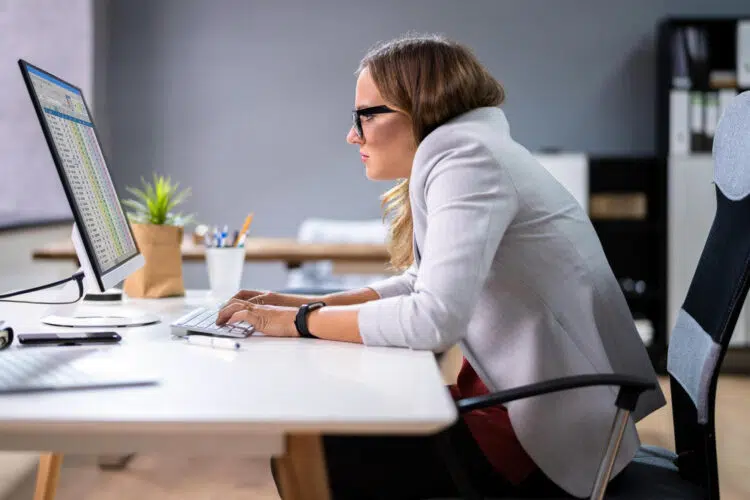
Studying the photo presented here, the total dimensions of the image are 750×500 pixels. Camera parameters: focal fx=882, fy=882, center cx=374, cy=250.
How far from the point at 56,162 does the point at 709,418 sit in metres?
1.02

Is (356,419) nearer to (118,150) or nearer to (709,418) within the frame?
(709,418)

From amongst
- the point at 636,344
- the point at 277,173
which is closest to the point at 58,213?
the point at 277,173

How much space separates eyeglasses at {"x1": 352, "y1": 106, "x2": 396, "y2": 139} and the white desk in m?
0.49

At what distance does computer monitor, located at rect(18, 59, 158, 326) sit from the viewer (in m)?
1.35

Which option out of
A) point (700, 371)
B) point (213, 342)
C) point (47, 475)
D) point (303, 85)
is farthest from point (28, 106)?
point (700, 371)

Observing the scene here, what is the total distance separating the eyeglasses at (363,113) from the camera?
1.52 metres

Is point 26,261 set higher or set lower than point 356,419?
lower

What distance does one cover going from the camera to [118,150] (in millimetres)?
5238

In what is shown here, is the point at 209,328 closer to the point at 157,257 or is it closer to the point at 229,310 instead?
the point at 229,310

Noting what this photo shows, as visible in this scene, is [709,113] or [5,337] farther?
[709,113]

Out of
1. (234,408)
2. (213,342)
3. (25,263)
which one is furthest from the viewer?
(25,263)

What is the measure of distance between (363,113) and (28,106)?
9.05 feet

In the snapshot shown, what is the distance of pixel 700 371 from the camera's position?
4.15 ft

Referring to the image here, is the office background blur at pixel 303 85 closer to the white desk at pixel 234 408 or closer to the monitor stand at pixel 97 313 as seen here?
the monitor stand at pixel 97 313
